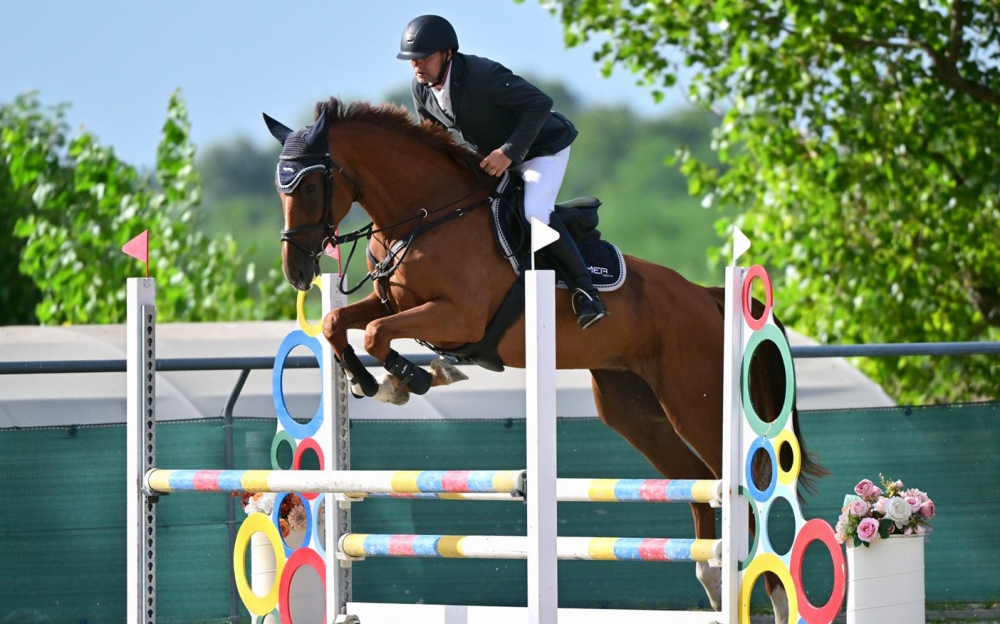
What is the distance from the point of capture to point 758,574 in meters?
3.66

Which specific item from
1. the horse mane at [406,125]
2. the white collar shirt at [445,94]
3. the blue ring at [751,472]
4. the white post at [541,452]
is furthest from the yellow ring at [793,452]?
the white collar shirt at [445,94]

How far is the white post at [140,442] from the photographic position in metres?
4.06

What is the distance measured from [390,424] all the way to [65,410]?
1652 mm

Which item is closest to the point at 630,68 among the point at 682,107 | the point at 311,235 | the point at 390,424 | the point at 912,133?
the point at 912,133

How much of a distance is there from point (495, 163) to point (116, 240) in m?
10.4

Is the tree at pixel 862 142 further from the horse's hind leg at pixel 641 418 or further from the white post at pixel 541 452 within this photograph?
the white post at pixel 541 452

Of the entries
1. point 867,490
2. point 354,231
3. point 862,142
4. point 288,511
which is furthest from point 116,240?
point 867,490

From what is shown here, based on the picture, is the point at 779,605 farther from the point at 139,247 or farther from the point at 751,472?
the point at 139,247

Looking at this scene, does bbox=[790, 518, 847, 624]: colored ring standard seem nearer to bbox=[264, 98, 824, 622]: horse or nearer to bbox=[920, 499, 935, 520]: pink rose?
bbox=[264, 98, 824, 622]: horse

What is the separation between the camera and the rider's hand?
→ 4277mm

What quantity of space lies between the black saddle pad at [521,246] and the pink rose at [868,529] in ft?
4.00

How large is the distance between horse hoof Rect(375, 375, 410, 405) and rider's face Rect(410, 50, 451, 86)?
1.00 m

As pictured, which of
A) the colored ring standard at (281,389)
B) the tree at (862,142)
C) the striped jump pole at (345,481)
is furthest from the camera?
the tree at (862,142)

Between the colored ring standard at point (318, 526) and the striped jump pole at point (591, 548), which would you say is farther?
the colored ring standard at point (318, 526)
